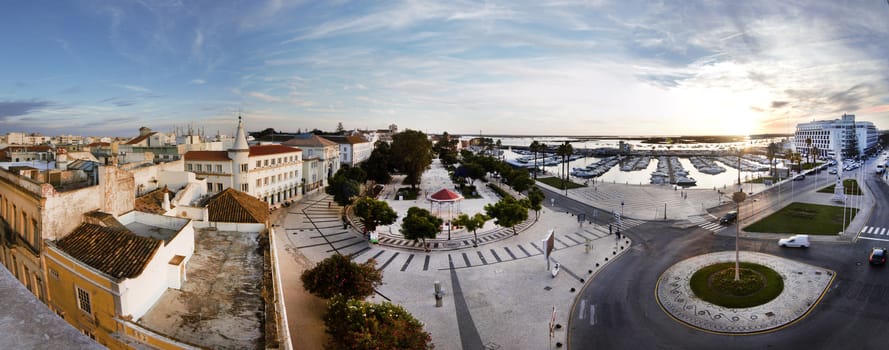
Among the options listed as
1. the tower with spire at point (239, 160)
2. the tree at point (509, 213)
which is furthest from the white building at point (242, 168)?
the tree at point (509, 213)

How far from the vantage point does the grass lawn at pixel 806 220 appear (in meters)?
35.3

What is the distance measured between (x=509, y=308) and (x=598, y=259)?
10.5 meters

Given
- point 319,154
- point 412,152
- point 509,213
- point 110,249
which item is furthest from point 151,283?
point 319,154

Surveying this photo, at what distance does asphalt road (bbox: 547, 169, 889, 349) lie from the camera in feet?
58.8

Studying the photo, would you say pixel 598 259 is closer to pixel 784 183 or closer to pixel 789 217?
pixel 789 217

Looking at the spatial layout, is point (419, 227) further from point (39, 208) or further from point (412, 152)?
point (412, 152)

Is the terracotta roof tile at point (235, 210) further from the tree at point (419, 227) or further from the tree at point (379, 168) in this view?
the tree at point (379, 168)

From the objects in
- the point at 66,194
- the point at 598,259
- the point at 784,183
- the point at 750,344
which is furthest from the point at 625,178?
the point at 66,194

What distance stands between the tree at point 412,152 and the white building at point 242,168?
47.9ft

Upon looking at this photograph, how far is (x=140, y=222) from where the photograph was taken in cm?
1920

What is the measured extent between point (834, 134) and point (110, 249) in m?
169

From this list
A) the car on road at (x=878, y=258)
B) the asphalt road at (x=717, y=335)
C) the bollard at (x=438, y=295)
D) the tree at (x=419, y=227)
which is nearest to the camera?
the asphalt road at (x=717, y=335)

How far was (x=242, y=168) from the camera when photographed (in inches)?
1715

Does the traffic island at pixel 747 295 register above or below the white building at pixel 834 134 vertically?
below
